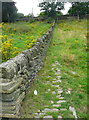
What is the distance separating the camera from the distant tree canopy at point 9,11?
81.5 feet

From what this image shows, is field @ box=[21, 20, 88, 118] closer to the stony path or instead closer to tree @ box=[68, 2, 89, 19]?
the stony path

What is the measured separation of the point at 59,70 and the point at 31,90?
257 cm

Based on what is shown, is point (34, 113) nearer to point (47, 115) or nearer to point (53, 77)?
point (47, 115)

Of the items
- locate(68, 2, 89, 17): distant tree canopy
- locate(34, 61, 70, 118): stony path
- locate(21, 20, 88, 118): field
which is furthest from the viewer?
locate(68, 2, 89, 17): distant tree canopy

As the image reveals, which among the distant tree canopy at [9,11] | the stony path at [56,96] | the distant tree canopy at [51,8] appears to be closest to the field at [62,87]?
the stony path at [56,96]

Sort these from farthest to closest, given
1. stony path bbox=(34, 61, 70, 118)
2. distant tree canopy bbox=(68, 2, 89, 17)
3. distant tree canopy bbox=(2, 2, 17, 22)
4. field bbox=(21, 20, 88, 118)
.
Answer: distant tree canopy bbox=(68, 2, 89, 17) → distant tree canopy bbox=(2, 2, 17, 22) → field bbox=(21, 20, 88, 118) → stony path bbox=(34, 61, 70, 118)

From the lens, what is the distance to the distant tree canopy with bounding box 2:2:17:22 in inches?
978

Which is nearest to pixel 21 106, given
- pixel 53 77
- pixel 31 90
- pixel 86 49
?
pixel 31 90

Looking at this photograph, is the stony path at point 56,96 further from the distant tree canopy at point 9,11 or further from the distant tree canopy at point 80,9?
the distant tree canopy at point 80,9

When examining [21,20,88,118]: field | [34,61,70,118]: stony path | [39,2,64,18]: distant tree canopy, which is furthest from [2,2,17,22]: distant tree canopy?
[34,61,70,118]: stony path

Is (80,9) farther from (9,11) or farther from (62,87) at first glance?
(62,87)

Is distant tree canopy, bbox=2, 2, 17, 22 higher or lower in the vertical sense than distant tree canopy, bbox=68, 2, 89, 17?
lower

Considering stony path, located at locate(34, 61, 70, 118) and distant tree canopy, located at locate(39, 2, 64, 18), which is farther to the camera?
distant tree canopy, located at locate(39, 2, 64, 18)

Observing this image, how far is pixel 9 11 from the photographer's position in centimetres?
2550
